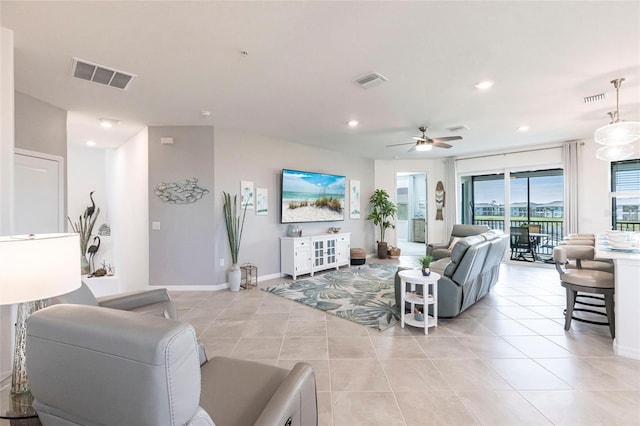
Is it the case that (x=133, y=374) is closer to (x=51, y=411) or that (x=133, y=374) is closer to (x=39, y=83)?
(x=51, y=411)

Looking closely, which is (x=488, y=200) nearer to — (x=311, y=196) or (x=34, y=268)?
(x=311, y=196)

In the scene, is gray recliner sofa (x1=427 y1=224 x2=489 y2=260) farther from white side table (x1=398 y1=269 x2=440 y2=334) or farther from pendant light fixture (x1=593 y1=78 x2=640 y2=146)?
pendant light fixture (x1=593 y1=78 x2=640 y2=146)

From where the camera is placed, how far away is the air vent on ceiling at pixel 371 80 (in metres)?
2.95

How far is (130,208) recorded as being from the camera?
5340 millimetres

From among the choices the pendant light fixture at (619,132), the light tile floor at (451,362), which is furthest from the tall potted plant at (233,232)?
the pendant light fixture at (619,132)

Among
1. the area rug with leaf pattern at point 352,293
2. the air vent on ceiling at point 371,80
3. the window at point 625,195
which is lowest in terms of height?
the area rug with leaf pattern at point 352,293

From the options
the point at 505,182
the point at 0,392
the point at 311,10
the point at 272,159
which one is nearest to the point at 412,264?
the point at 505,182

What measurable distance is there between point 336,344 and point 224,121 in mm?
3691

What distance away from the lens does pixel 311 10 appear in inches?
78.4

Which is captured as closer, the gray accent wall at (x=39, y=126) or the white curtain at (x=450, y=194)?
the gray accent wall at (x=39, y=126)

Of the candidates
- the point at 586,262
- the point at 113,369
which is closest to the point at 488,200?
the point at 586,262

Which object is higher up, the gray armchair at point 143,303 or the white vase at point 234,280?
the gray armchair at point 143,303

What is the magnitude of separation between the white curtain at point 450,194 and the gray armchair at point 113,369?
7551 mm

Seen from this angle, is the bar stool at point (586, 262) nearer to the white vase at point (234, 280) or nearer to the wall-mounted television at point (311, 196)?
the wall-mounted television at point (311, 196)
